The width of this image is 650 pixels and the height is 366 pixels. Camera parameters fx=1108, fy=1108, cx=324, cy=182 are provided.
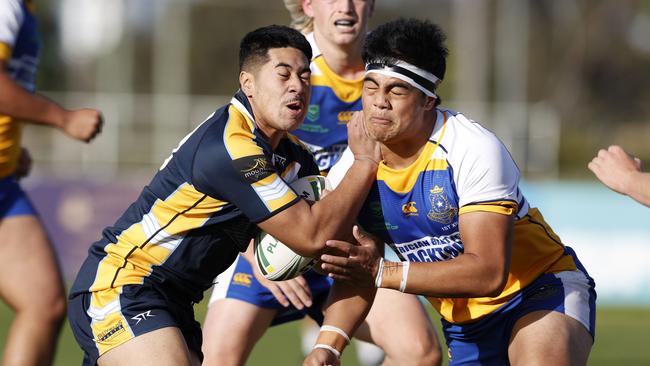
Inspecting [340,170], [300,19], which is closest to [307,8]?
[300,19]

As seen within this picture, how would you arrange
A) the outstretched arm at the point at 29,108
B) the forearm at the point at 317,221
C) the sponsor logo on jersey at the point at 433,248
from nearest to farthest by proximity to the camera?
1. the forearm at the point at 317,221
2. the sponsor logo on jersey at the point at 433,248
3. the outstretched arm at the point at 29,108

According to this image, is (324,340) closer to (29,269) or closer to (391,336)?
(391,336)

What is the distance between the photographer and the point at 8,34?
612 centimetres

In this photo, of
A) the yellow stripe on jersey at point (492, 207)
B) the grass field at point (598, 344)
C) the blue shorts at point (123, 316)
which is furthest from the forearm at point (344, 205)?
the grass field at point (598, 344)

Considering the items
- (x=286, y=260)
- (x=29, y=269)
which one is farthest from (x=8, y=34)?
(x=286, y=260)

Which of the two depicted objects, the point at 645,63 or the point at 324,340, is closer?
the point at 324,340

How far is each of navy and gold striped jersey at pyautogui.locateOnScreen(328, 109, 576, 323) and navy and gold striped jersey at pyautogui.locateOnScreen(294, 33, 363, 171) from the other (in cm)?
101

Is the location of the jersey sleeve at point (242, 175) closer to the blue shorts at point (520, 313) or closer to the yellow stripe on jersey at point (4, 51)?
the blue shorts at point (520, 313)

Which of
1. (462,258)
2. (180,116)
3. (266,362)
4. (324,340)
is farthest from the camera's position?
(180,116)

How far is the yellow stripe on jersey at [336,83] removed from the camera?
21.4 ft

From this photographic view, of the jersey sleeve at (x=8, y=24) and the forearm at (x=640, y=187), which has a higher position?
the jersey sleeve at (x=8, y=24)

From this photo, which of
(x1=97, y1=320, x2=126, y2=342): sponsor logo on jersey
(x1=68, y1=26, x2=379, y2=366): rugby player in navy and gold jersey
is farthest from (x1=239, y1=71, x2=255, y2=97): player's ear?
(x1=97, y1=320, x2=126, y2=342): sponsor logo on jersey

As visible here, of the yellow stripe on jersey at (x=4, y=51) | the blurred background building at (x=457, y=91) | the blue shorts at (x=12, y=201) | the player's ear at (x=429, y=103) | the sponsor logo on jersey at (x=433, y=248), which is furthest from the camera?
the blurred background building at (x=457, y=91)

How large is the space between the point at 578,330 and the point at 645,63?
35.0 meters
